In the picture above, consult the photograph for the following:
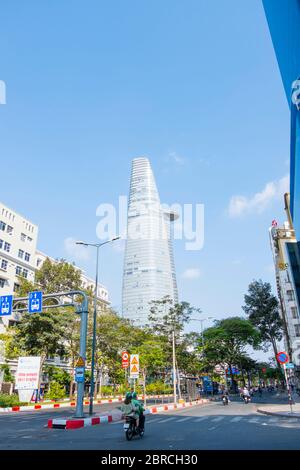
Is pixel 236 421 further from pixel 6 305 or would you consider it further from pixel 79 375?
pixel 6 305

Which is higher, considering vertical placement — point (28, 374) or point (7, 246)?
point (7, 246)

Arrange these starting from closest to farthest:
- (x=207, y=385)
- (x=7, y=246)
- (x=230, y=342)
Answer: (x=7, y=246)
(x=230, y=342)
(x=207, y=385)

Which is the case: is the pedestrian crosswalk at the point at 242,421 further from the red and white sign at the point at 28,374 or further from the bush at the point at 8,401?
the bush at the point at 8,401

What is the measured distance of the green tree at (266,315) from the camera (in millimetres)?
55281

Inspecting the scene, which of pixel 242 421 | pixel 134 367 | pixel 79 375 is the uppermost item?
pixel 134 367

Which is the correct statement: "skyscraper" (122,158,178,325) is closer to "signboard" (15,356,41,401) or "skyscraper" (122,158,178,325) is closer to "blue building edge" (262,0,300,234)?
"signboard" (15,356,41,401)

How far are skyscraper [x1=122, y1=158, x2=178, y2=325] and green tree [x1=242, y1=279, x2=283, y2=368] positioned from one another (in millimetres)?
107495

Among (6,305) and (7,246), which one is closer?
(6,305)

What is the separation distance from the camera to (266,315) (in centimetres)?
5534

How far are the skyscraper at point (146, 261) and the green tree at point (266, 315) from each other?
353ft

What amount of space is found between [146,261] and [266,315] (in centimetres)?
11902

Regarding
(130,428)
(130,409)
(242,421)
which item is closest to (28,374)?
(242,421)

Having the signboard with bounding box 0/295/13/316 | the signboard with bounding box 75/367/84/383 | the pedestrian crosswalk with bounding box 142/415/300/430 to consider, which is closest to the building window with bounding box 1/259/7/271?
the signboard with bounding box 0/295/13/316
